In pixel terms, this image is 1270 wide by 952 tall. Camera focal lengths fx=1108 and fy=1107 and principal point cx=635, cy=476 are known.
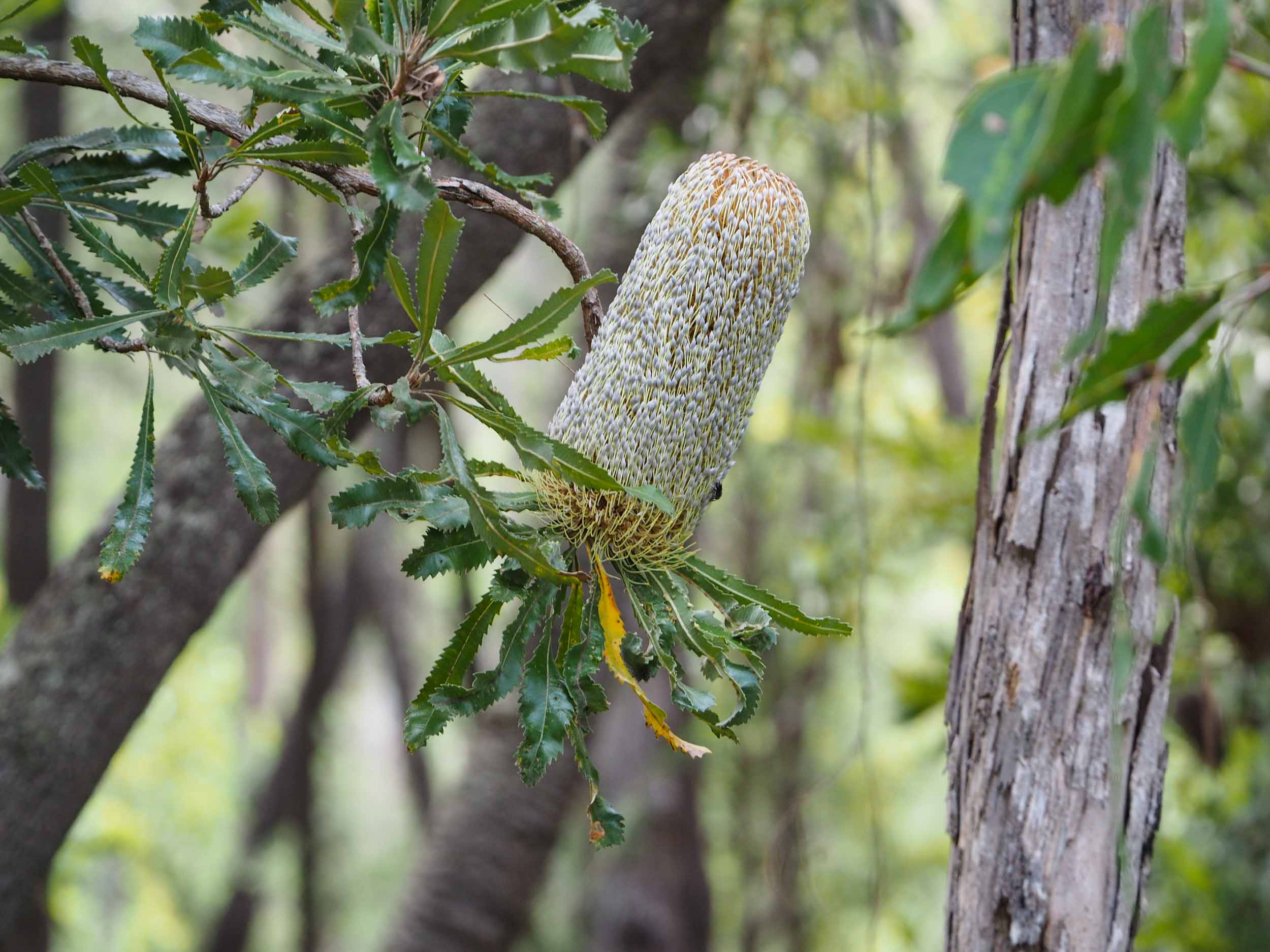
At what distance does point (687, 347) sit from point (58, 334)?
65 cm

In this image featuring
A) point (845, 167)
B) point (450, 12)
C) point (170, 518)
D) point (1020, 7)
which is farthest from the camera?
point (845, 167)

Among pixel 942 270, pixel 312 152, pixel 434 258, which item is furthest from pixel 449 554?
pixel 942 270

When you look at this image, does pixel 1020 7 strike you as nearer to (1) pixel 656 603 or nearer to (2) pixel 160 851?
(1) pixel 656 603

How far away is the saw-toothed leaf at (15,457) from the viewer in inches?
54.4

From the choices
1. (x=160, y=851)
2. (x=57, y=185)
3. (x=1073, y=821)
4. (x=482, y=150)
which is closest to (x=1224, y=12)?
(x=1073, y=821)

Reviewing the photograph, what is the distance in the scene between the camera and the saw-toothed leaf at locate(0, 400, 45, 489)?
4.53ft

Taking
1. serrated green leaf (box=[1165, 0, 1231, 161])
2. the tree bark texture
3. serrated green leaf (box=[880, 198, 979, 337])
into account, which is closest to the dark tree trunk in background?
the tree bark texture

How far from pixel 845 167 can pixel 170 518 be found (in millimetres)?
3209

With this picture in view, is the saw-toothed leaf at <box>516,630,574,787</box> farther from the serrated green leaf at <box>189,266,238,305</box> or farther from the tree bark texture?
the tree bark texture

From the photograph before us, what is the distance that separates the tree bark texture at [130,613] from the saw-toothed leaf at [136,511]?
2.79 ft

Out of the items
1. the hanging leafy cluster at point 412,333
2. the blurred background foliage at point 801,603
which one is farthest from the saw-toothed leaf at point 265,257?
the blurred background foliage at point 801,603

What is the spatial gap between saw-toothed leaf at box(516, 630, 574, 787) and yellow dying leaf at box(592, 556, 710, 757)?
62 millimetres

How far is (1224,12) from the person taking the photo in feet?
2.08

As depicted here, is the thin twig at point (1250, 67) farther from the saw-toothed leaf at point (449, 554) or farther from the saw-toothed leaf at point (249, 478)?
the saw-toothed leaf at point (249, 478)
